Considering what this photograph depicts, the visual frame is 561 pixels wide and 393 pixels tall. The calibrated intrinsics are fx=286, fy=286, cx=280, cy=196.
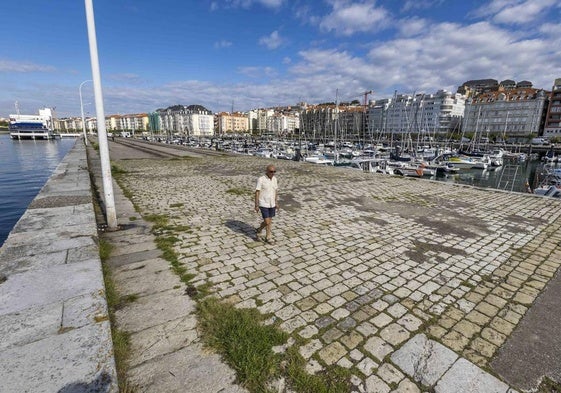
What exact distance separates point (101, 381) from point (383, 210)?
8.06 metres

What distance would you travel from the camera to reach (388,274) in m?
4.62

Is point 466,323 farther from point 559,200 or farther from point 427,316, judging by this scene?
point 559,200

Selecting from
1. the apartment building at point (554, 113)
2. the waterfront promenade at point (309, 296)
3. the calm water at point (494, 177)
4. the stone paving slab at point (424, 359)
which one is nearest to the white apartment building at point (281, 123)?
the apartment building at point (554, 113)

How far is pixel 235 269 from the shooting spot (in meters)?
4.68

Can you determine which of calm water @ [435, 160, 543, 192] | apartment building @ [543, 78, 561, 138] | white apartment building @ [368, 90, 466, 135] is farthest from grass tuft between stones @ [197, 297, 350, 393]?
apartment building @ [543, 78, 561, 138]

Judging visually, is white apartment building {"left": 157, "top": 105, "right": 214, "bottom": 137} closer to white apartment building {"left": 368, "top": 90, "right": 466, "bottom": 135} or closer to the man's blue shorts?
white apartment building {"left": 368, "top": 90, "right": 466, "bottom": 135}

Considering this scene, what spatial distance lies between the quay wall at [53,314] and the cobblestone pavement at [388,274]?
1550 millimetres

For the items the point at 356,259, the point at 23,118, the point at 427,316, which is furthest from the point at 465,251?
the point at 23,118

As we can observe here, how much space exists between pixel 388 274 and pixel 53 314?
4369 millimetres

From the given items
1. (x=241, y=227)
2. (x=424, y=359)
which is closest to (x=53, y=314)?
(x=424, y=359)

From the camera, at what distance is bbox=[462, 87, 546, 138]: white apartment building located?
90.9 m

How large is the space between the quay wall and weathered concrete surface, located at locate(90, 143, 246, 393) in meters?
0.41

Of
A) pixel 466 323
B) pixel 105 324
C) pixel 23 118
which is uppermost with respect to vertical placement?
pixel 23 118

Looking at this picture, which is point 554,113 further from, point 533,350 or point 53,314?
point 53,314
